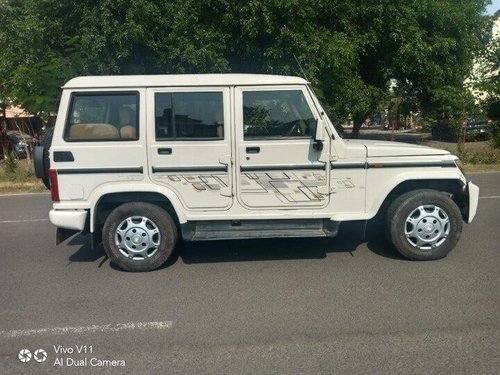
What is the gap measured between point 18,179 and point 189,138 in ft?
31.2

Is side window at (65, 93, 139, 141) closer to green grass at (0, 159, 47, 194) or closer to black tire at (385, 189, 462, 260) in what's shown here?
black tire at (385, 189, 462, 260)

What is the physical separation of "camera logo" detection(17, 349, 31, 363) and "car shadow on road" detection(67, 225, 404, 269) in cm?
192

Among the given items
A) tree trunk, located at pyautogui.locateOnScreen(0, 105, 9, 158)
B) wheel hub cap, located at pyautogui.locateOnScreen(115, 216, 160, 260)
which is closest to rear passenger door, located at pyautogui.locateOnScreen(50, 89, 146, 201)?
wheel hub cap, located at pyautogui.locateOnScreen(115, 216, 160, 260)

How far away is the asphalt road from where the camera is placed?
11.2ft

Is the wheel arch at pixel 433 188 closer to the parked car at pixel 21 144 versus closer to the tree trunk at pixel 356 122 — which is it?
the parked car at pixel 21 144

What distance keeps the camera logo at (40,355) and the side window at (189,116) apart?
2409 mm

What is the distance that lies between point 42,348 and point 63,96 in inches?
106

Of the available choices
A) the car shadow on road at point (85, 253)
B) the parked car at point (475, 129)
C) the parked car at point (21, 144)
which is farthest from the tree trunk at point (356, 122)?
the car shadow on road at point (85, 253)

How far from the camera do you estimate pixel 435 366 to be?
3248 millimetres

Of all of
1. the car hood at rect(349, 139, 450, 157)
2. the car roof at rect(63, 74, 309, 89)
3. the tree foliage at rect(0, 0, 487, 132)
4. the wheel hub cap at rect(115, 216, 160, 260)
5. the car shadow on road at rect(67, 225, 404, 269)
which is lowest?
the car shadow on road at rect(67, 225, 404, 269)

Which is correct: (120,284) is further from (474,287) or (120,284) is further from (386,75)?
(386,75)

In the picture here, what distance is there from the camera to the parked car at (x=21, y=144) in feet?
46.5

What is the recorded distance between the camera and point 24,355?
3.56 meters

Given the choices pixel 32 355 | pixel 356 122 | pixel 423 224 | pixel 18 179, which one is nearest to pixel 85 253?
pixel 32 355
